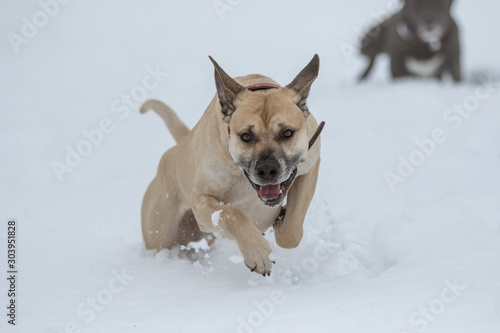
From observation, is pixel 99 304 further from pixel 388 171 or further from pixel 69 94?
pixel 69 94

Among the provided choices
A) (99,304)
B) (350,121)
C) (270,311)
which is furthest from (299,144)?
(350,121)

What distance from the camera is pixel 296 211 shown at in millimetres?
4695

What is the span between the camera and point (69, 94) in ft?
38.8

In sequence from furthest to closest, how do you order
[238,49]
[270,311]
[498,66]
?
1. [238,49]
2. [498,66]
3. [270,311]

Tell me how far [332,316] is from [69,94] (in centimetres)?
914
